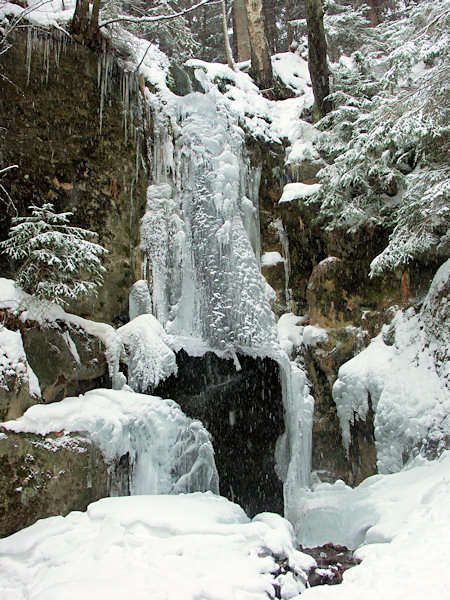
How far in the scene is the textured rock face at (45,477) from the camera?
16.2 ft

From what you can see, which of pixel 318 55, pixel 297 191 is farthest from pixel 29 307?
pixel 318 55

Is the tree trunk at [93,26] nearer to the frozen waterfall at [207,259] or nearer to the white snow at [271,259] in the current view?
the frozen waterfall at [207,259]

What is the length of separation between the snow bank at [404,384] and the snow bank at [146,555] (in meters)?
3.30

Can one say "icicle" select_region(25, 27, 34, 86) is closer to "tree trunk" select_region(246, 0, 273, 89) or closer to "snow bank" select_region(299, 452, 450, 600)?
"tree trunk" select_region(246, 0, 273, 89)

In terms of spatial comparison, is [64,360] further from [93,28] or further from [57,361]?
[93,28]

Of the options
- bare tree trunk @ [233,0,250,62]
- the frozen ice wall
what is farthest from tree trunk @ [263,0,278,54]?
the frozen ice wall

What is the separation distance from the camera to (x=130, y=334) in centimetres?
738

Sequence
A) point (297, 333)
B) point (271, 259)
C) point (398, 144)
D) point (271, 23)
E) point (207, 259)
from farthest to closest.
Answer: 1. point (271, 23)
2. point (271, 259)
3. point (297, 333)
4. point (398, 144)
5. point (207, 259)

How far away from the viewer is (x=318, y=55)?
1119 cm

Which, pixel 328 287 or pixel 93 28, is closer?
pixel 93 28

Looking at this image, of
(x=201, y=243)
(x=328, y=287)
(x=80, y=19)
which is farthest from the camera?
(x=328, y=287)

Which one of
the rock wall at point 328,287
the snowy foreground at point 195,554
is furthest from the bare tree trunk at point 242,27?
the snowy foreground at point 195,554

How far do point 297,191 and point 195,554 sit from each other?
795 cm

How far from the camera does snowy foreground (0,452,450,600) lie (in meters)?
3.67
